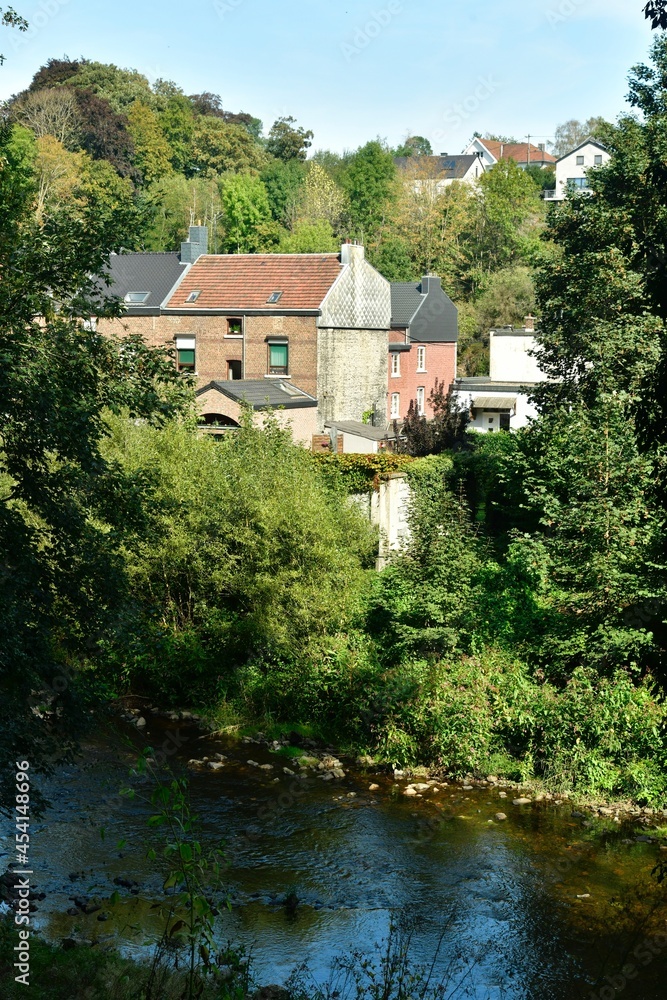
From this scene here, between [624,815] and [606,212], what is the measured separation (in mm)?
14978

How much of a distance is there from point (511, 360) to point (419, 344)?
5111 millimetres

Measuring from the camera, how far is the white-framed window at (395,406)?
4941 cm

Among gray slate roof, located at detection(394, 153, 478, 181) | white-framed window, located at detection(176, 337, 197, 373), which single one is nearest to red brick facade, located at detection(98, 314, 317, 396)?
white-framed window, located at detection(176, 337, 197, 373)

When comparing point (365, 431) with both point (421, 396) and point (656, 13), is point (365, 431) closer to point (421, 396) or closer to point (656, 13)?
point (421, 396)

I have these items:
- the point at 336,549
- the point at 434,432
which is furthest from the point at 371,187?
the point at 336,549

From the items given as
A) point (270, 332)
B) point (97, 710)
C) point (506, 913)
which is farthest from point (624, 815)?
point (270, 332)

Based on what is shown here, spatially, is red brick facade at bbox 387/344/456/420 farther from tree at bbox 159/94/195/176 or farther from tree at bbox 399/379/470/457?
tree at bbox 159/94/195/176

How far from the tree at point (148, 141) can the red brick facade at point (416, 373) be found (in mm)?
37731

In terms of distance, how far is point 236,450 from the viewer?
78.4ft

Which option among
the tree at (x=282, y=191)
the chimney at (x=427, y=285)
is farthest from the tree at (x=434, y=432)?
the tree at (x=282, y=191)

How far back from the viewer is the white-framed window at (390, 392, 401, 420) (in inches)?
1945

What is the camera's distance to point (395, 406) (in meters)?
49.8

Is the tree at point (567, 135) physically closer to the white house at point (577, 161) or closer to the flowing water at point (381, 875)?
the white house at point (577, 161)

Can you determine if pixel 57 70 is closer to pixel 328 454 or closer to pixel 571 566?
pixel 328 454
